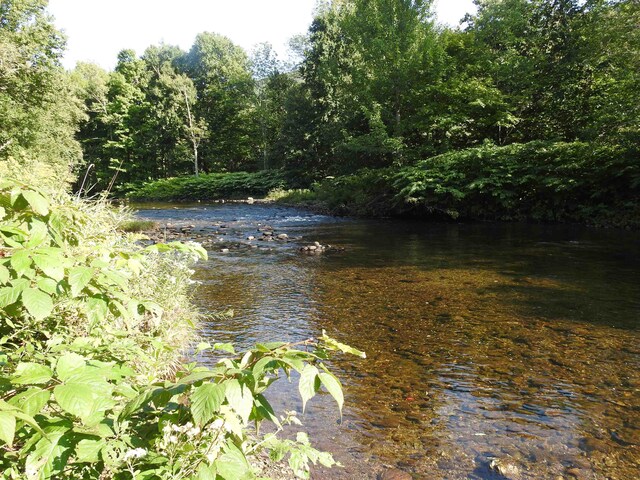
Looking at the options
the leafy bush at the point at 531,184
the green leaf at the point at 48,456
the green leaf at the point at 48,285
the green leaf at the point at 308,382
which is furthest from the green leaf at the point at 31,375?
the leafy bush at the point at 531,184

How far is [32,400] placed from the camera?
1.19 m

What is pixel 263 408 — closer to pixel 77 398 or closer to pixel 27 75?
pixel 77 398

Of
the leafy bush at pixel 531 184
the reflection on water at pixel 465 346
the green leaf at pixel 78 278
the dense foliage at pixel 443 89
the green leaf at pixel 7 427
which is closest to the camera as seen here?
the green leaf at pixel 7 427

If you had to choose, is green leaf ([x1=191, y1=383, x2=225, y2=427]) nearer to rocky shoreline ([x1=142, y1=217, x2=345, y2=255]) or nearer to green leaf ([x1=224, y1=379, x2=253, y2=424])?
green leaf ([x1=224, y1=379, x2=253, y2=424])

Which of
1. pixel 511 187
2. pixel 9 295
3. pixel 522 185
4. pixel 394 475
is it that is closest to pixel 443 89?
pixel 511 187

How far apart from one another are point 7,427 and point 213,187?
40.5 metres

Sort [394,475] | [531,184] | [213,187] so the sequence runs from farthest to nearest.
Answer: [213,187]
[531,184]
[394,475]

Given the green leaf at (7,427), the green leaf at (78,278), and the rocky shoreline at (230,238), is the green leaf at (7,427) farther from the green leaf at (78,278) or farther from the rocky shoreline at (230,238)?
the rocky shoreline at (230,238)

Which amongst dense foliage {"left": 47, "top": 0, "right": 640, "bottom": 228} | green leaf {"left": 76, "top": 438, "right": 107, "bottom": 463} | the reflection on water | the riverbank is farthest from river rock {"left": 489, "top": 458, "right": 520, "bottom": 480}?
the riverbank

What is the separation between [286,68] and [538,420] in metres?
50.3

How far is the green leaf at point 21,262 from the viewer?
57.1 inches

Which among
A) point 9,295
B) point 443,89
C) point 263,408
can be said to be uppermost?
point 443,89

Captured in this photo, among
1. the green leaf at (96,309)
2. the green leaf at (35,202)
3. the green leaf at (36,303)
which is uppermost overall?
the green leaf at (35,202)

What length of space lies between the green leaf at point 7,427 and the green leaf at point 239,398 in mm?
510
